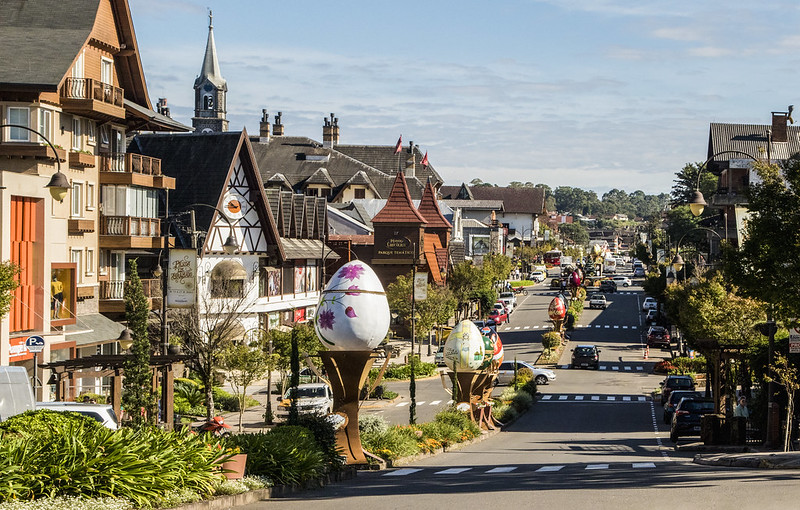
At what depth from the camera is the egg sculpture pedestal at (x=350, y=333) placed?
2444cm

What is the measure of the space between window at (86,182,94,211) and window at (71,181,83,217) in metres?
0.41

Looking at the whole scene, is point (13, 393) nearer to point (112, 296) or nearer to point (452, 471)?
point (452, 471)

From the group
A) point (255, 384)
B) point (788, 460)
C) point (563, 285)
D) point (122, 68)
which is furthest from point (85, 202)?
point (563, 285)

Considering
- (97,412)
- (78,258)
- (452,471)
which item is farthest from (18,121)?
(452,471)

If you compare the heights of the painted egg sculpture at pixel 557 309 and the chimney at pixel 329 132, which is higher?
the chimney at pixel 329 132

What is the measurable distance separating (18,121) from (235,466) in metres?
25.2

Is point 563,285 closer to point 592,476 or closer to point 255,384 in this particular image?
point 255,384

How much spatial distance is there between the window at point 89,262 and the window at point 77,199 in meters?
1.64

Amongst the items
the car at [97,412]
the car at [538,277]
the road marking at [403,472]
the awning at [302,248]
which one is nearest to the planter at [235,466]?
the car at [97,412]

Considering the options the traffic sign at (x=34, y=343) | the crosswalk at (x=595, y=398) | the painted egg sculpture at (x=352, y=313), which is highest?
the painted egg sculpture at (x=352, y=313)

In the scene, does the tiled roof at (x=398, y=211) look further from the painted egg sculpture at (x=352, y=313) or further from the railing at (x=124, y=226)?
the painted egg sculpture at (x=352, y=313)

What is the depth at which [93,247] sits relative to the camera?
4434cm

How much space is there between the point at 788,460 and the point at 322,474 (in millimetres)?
10331

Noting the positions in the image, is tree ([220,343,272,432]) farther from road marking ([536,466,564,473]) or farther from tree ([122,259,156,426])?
road marking ([536,466,564,473])
